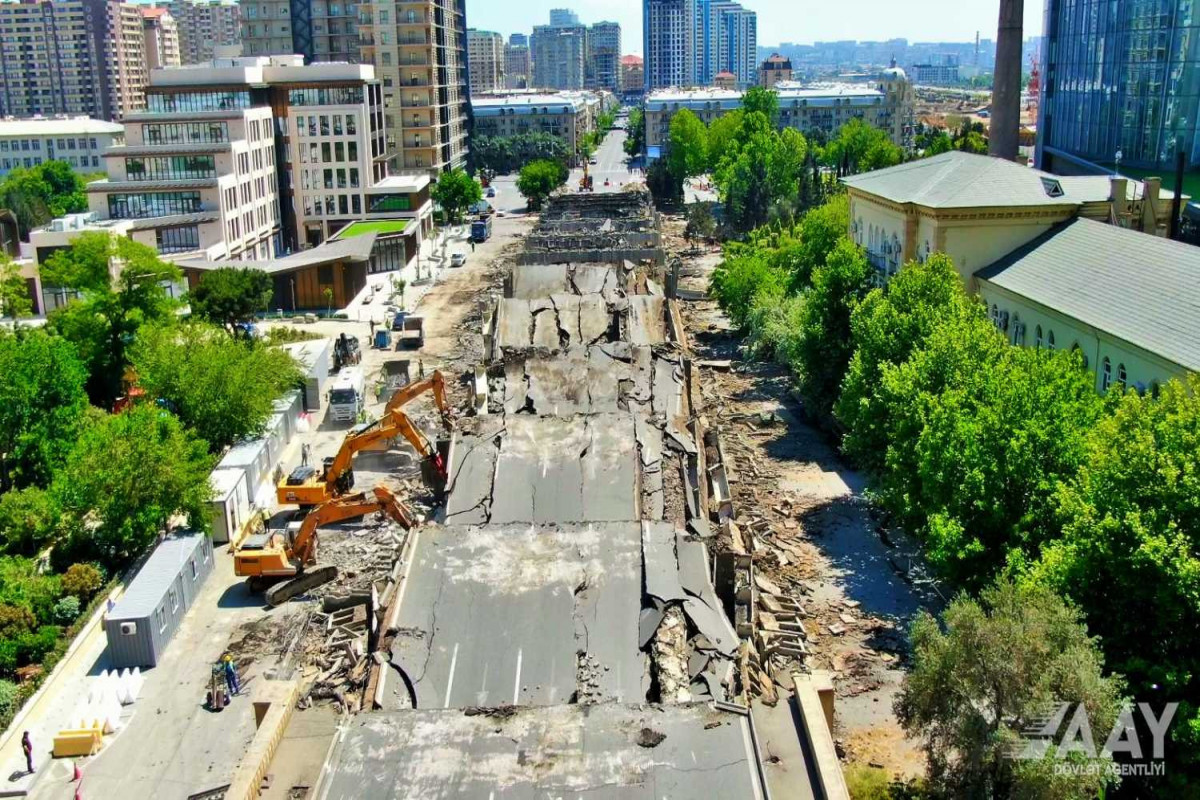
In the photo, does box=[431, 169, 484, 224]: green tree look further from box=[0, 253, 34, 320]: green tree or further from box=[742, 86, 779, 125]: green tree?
box=[0, 253, 34, 320]: green tree

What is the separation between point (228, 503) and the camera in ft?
110

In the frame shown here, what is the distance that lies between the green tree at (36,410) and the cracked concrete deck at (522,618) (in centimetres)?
1898

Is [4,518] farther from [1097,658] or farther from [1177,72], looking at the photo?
[1177,72]

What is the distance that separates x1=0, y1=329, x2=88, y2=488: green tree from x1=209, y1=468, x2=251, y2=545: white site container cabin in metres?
5.88

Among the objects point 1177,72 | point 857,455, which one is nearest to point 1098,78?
point 1177,72

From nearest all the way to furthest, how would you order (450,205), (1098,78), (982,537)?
(982,537), (1098,78), (450,205)

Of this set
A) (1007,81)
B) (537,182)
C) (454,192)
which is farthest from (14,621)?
(537,182)

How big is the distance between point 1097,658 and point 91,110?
185544 mm

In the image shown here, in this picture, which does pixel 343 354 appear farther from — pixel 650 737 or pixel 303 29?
pixel 303 29

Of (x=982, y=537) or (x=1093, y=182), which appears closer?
(x=982, y=537)

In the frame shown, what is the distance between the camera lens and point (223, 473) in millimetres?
35094

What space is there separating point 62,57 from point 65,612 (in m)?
169

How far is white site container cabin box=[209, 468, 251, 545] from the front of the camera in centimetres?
3331

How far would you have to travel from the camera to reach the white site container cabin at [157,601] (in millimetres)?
26703
